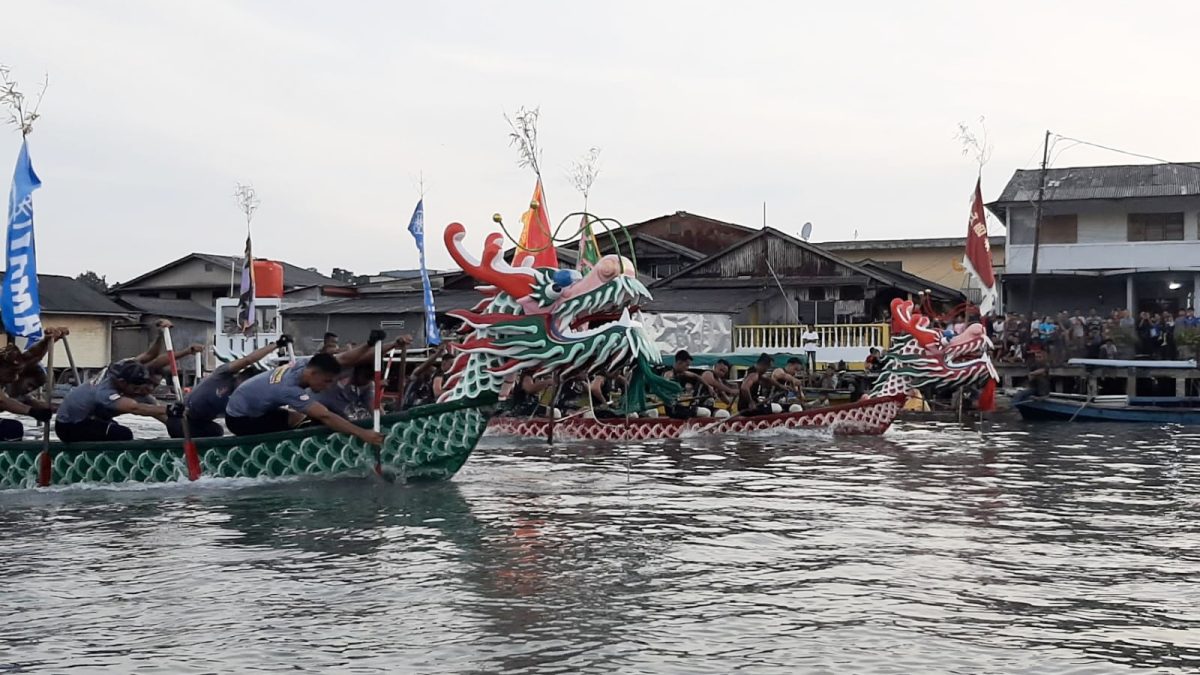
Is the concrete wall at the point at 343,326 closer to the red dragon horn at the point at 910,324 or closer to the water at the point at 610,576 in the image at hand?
the red dragon horn at the point at 910,324

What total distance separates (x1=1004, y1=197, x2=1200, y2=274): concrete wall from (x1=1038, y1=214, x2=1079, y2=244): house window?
164 mm

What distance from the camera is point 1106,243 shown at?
132 feet

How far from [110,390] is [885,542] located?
8.08 m

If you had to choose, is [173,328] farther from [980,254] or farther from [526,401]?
[980,254]

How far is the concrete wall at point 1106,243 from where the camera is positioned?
39188 millimetres

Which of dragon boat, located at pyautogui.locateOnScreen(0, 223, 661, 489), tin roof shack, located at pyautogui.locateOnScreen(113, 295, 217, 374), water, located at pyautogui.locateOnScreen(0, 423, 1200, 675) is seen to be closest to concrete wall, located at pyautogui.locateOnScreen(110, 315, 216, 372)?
tin roof shack, located at pyautogui.locateOnScreen(113, 295, 217, 374)

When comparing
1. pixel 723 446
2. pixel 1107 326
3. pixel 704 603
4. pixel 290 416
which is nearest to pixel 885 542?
pixel 704 603

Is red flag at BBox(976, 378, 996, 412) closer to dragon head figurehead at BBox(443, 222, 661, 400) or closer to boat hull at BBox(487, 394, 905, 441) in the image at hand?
boat hull at BBox(487, 394, 905, 441)

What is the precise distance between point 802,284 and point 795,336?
3.20 metres

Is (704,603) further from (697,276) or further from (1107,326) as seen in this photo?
(697,276)

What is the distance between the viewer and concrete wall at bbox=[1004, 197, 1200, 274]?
39188mm

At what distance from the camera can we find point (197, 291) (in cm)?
5481

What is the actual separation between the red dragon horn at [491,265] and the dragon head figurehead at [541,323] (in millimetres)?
12

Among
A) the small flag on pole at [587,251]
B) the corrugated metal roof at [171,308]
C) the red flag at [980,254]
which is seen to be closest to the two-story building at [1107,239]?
the red flag at [980,254]
